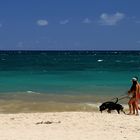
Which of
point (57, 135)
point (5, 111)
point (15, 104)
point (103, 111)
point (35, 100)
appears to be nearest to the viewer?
point (57, 135)

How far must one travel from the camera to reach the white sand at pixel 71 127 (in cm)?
1195

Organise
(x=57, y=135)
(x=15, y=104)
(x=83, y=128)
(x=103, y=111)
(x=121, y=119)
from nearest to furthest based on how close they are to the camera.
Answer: (x=57, y=135) < (x=83, y=128) < (x=121, y=119) < (x=103, y=111) < (x=15, y=104)

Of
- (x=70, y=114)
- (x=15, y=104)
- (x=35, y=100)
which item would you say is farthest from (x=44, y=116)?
(x=35, y=100)

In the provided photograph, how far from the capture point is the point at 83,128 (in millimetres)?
13211

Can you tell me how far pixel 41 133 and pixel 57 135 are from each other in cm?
A: 49

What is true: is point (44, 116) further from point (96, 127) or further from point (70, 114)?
point (96, 127)

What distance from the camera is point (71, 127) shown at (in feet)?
43.8

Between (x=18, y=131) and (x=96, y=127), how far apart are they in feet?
7.35

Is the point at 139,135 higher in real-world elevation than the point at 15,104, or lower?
lower

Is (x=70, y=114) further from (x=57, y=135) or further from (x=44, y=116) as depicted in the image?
(x=57, y=135)

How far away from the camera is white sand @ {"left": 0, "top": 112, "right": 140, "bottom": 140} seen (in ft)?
39.2

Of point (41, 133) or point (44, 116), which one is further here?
point (44, 116)

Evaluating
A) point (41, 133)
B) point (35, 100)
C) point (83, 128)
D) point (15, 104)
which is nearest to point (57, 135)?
point (41, 133)

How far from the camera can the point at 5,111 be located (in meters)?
19.5
